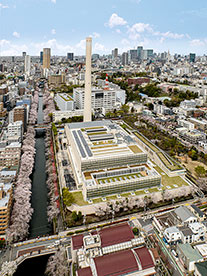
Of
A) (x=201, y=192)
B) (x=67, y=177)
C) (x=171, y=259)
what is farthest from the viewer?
(x=67, y=177)

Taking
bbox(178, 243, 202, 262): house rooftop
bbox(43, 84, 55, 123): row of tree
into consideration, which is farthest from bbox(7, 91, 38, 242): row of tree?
bbox(43, 84, 55, 123): row of tree

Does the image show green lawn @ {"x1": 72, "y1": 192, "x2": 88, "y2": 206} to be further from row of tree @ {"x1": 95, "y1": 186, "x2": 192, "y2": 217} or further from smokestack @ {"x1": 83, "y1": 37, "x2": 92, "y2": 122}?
smokestack @ {"x1": 83, "y1": 37, "x2": 92, "y2": 122}

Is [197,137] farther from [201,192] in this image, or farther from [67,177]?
[67,177]

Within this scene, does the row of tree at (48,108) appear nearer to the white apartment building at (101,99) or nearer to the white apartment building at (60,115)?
the white apartment building at (60,115)

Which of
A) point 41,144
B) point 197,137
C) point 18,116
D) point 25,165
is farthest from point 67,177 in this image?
point 197,137

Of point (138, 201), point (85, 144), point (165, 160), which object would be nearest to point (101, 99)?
point (85, 144)

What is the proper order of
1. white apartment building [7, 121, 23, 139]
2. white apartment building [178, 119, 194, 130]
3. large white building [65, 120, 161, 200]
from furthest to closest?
white apartment building [178, 119, 194, 130], white apartment building [7, 121, 23, 139], large white building [65, 120, 161, 200]
